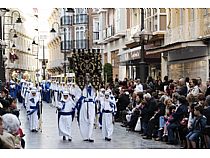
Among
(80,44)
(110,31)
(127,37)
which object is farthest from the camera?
(80,44)

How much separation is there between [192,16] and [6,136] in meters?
20.9

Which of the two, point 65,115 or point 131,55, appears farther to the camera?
point 131,55

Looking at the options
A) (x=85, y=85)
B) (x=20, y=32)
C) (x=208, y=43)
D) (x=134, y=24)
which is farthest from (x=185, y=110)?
(x=20, y=32)

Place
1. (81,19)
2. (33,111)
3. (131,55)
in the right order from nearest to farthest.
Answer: (33,111) < (131,55) < (81,19)

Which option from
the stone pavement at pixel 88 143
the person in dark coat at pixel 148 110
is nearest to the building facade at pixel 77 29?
the stone pavement at pixel 88 143

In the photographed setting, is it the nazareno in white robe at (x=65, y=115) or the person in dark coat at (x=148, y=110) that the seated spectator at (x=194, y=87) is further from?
the nazareno in white robe at (x=65, y=115)

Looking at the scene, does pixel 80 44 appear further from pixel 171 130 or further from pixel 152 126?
pixel 171 130

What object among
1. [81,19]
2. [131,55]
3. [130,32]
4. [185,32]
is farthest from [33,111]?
[81,19]

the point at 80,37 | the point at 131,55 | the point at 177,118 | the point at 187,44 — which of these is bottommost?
the point at 177,118

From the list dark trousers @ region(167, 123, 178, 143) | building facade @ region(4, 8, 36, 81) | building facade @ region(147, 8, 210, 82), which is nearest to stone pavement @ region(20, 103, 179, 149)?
dark trousers @ region(167, 123, 178, 143)

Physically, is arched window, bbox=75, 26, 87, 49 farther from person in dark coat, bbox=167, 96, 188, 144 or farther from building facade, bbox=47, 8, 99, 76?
person in dark coat, bbox=167, 96, 188, 144

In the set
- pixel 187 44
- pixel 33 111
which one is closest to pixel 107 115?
pixel 33 111

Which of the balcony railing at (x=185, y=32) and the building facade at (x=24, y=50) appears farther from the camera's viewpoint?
the building facade at (x=24, y=50)

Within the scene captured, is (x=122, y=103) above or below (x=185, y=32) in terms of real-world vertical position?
below
